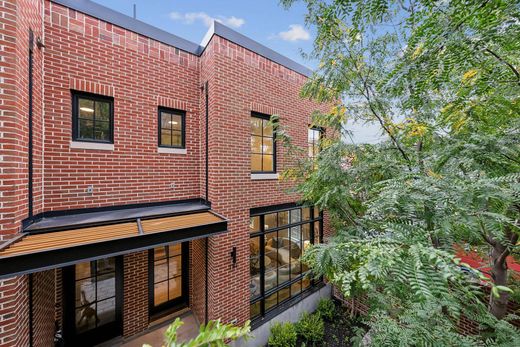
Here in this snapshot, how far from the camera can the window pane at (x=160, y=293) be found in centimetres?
542

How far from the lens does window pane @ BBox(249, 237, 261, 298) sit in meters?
5.63

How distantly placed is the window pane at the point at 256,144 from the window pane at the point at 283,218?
200cm

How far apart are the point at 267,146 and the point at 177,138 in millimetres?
2403

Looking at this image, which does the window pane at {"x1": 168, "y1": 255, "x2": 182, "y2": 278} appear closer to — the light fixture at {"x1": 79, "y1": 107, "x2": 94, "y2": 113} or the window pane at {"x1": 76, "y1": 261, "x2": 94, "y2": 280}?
the window pane at {"x1": 76, "y1": 261, "x2": 94, "y2": 280}

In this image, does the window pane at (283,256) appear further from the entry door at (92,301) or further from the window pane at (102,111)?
the window pane at (102,111)

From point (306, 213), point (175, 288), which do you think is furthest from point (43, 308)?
point (306, 213)

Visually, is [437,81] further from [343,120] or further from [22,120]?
[22,120]

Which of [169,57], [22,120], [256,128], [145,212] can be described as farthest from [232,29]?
[145,212]

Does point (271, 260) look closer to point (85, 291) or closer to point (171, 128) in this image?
point (85, 291)

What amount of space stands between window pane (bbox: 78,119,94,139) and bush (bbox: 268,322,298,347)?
6.20m

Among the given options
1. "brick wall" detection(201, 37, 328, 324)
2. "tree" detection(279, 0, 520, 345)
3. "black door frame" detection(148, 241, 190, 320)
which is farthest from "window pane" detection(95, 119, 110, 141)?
"tree" detection(279, 0, 520, 345)

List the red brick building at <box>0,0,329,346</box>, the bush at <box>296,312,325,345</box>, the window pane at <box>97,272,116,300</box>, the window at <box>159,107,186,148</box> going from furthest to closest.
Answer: the bush at <box>296,312,325,345</box> → the window at <box>159,107,186,148</box> → the window pane at <box>97,272,116,300</box> → the red brick building at <box>0,0,329,346</box>

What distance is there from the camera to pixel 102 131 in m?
4.36

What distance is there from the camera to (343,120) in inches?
138
